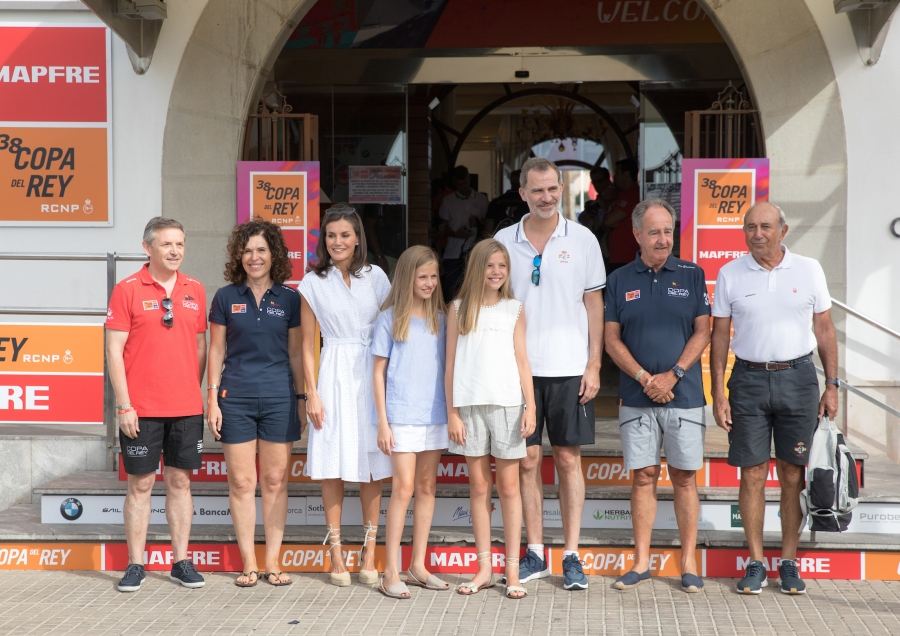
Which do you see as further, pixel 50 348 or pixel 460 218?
pixel 460 218

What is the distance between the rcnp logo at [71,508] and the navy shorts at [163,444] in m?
0.82

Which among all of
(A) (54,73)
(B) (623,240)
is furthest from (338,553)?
(B) (623,240)

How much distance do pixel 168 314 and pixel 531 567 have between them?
2.04 m

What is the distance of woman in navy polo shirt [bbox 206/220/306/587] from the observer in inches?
201

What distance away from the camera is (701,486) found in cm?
581

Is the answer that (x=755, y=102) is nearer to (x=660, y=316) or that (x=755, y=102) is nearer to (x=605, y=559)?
(x=660, y=316)

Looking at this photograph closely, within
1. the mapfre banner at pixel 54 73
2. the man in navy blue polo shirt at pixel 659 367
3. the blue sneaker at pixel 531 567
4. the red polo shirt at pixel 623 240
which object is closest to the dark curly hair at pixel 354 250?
the man in navy blue polo shirt at pixel 659 367

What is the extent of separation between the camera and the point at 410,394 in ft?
16.3

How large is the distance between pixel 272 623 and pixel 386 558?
2.13 feet

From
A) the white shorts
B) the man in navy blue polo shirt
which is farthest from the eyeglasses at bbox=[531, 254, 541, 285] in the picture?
the white shorts

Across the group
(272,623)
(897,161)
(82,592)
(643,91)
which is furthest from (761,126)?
(82,592)

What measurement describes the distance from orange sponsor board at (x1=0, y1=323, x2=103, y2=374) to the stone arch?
107cm

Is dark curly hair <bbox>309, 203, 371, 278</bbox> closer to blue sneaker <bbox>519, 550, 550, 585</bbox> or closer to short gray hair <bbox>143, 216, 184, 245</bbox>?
short gray hair <bbox>143, 216, 184, 245</bbox>

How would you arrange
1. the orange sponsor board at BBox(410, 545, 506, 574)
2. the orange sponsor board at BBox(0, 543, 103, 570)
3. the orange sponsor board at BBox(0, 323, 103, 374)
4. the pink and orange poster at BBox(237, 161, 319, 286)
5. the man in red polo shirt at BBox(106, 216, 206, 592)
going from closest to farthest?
1. the man in red polo shirt at BBox(106, 216, 206, 592)
2. the orange sponsor board at BBox(410, 545, 506, 574)
3. the orange sponsor board at BBox(0, 543, 103, 570)
4. the orange sponsor board at BBox(0, 323, 103, 374)
5. the pink and orange poster at BBox(237, 161, 319, 286)
